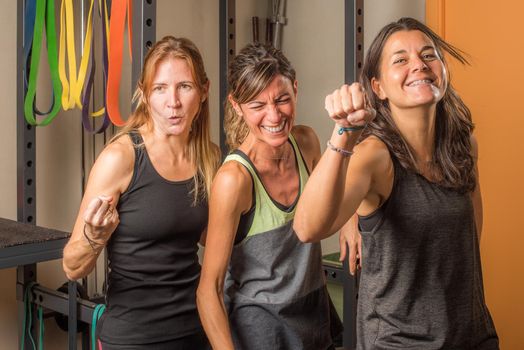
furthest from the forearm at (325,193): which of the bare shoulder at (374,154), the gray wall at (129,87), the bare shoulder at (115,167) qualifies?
the gray wall at (129,87)

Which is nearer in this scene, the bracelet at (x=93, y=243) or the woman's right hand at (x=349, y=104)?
the woman's right hand at (x=349, y=104)

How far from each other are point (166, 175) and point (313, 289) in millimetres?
414

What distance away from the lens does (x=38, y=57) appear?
236cm

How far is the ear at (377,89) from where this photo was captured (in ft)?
4.46

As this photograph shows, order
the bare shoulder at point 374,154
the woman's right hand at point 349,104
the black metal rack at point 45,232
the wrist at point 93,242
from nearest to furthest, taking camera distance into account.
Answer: the woman's right hand at point 349,104
the bare shoulder at point 374,154
the wrist at point 93,242
the black metal rack at point 45,232

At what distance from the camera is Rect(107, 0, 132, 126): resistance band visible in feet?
5.52

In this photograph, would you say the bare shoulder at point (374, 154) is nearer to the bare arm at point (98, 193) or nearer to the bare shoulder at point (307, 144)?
the bare shoulder at point (307, 144)

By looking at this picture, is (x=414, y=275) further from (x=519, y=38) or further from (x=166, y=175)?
(x=519, y=38)

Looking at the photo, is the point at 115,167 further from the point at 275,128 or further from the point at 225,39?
the point at 225,39

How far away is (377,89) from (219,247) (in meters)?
0.46

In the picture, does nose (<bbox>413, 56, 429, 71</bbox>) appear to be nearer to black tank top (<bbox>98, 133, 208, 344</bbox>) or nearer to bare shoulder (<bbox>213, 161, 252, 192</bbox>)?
bare shoulder (<bbox>213, 161, 252, 192</bbox>)

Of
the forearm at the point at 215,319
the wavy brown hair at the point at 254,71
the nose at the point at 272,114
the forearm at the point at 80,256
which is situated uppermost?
the wavy brown hair at the point at 254,71

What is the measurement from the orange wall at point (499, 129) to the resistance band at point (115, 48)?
1.43 m

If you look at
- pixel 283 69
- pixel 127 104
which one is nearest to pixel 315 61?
pixel 127 104
